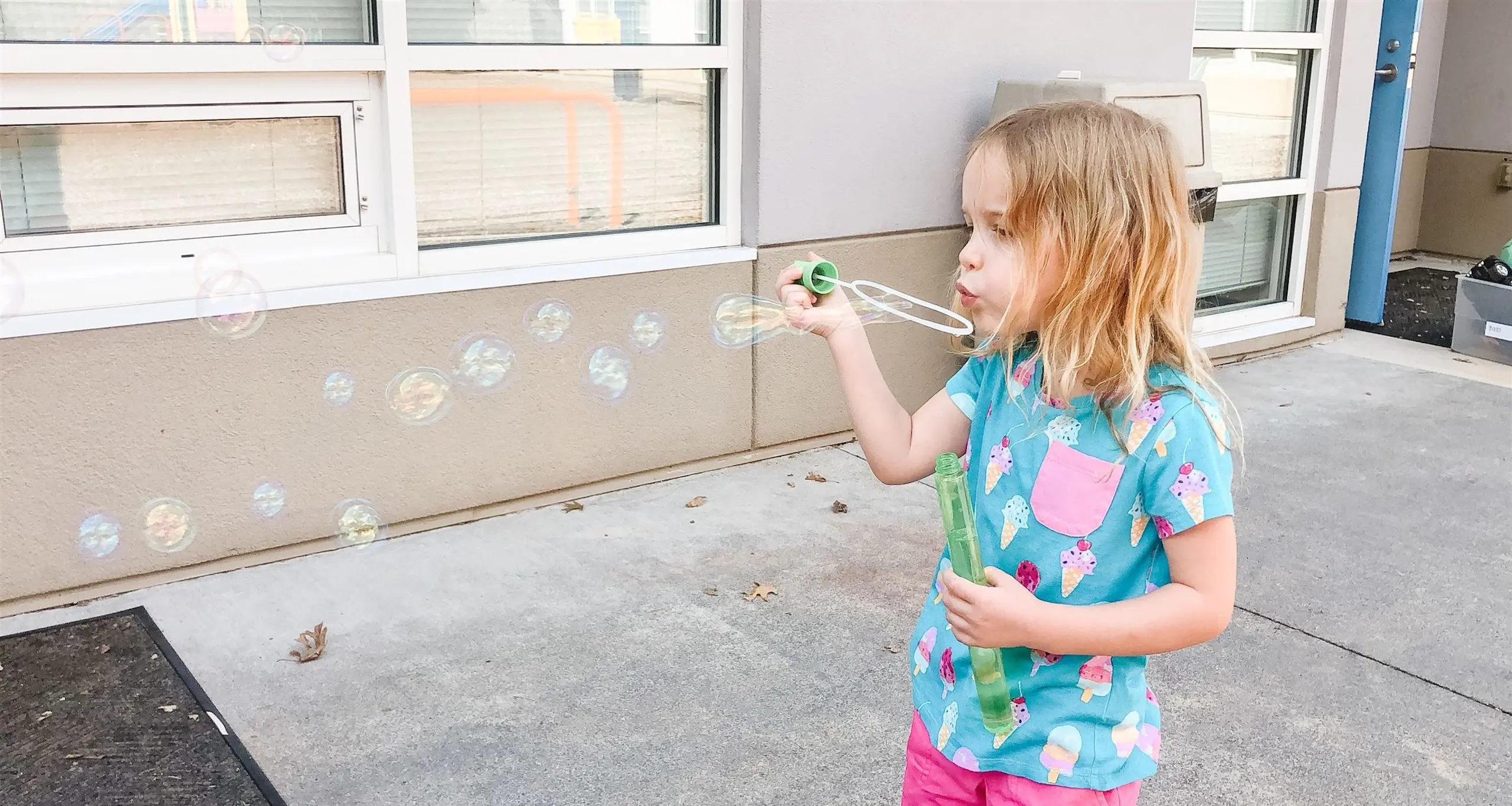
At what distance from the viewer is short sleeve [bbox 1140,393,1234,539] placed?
1.61 m

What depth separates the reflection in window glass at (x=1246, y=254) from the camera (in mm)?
6984

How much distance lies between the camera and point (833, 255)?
5.06 metres

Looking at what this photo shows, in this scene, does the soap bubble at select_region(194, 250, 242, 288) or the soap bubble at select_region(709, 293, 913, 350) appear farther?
the soap bubble at select_region(709, 293, 913, 350)

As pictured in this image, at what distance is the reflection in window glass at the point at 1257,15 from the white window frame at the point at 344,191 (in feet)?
9.78

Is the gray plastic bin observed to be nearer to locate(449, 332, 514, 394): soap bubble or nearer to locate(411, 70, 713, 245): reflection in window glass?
locate(411, 70, 713, 245): reflection in window glass

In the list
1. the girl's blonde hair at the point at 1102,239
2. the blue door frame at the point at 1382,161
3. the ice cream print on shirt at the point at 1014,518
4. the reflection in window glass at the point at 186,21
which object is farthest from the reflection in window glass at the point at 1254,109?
the ice cream print on shirt at the point at 1014,518

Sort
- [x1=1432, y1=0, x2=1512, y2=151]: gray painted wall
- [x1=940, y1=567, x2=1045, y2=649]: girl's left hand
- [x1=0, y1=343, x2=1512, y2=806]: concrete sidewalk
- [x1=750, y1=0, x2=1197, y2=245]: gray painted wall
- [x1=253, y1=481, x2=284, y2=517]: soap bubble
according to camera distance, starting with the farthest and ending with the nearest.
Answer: [x1=1432, y1=0, x2=1512, y2=151]: gray painted wall → [x1=750, y1=0, x2=1197, y2=245]: gray painted wall → [x1=253, y1=481, x2=284, y2=517]: soap bubble → [x1=0, y1=343, x2=1512, y2=806]: concrete sidewalk → [x1=940, y1=567, x2=1045, y2=649]: girl's left hand

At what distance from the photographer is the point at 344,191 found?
4.08 metres

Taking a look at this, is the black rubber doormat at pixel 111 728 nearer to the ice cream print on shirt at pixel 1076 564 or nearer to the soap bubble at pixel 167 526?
the soap bubble at pixel 167 526

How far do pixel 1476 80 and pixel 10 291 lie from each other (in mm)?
9719

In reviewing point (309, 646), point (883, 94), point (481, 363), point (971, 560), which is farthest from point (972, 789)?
point (883, 94)

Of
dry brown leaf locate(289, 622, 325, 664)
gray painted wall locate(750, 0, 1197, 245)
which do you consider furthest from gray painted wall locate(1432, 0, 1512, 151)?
dry brown leaf locate(289, 622, 325, 664)

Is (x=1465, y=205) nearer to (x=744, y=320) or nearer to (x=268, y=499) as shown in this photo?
(x=744, y=320)

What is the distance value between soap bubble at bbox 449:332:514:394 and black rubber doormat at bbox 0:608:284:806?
1.21 m
